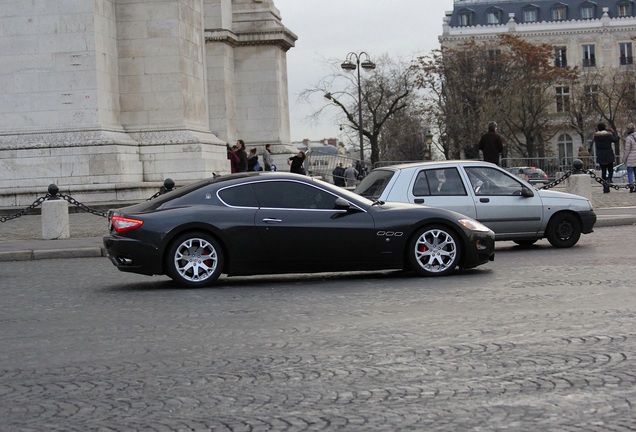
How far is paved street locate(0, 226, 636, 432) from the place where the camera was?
628cm

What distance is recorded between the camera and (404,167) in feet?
55.3

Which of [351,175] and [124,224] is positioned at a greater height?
[351,175]

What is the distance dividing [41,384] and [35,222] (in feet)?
61.7

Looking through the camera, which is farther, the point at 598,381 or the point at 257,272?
the point at 257,272

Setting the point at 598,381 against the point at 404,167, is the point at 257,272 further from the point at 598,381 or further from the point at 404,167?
the point at 598,381

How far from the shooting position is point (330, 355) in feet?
26.6

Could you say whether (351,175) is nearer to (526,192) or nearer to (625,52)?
(526,192)

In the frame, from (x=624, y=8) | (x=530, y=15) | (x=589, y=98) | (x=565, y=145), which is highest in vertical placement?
(x=624, y=8)

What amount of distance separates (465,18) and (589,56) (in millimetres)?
12570

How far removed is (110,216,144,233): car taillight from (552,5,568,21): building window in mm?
107562

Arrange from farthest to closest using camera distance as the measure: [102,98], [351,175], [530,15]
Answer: [530,15] → [351,175] → [102,98]

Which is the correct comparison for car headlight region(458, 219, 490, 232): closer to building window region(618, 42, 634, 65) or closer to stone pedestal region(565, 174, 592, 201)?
stone pedestal region(565, 174, 592, 201)

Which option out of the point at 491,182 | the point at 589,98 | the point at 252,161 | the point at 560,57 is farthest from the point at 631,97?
the point at 491,182

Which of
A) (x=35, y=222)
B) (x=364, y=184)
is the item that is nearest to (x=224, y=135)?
(x=35, y=222)
